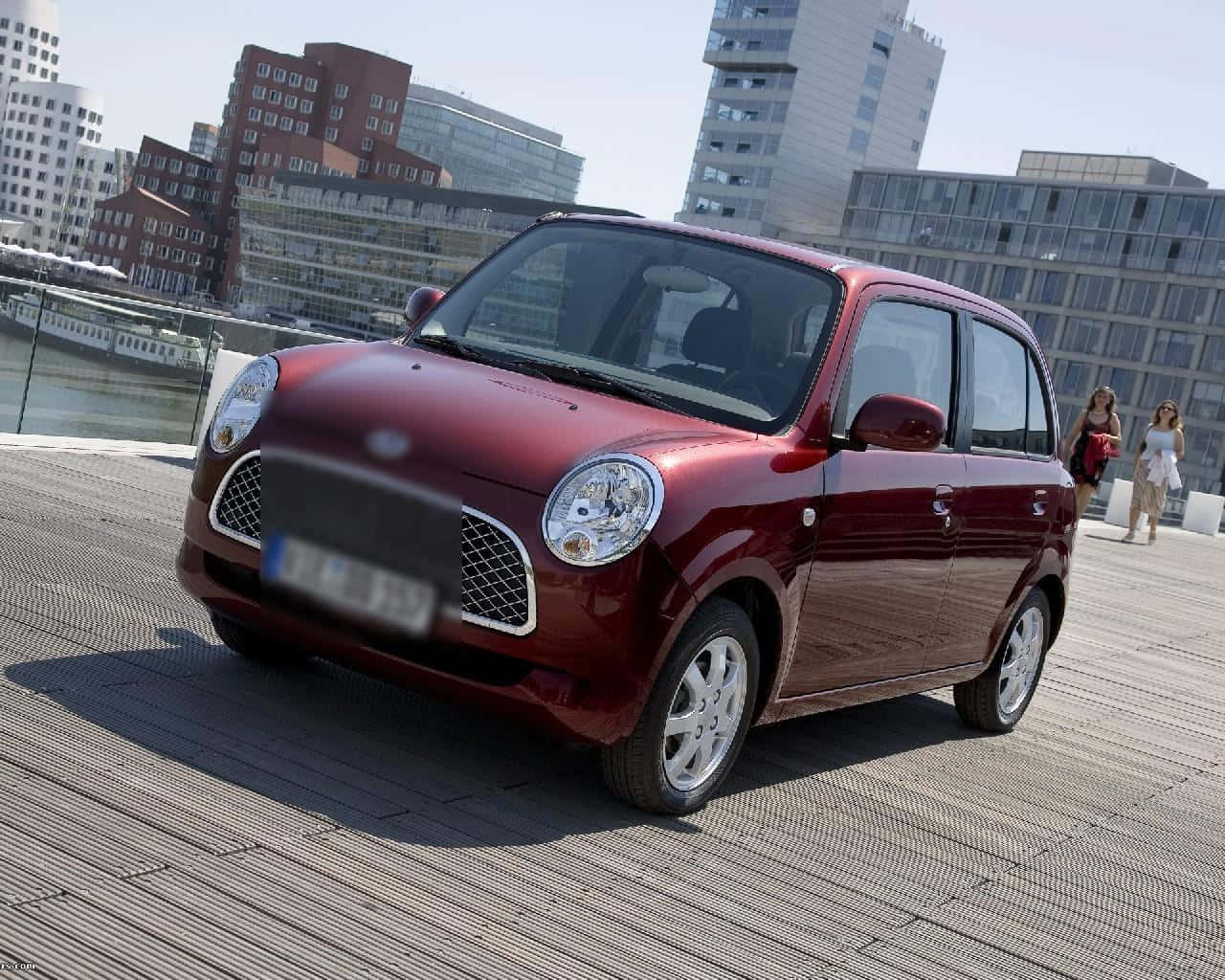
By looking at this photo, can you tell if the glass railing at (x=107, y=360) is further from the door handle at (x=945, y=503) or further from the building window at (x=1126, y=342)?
the building window at (x=1126, y=342)

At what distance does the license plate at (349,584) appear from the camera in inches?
184

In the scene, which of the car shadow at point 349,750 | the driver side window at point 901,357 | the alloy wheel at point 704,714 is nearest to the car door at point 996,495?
the driver side window at point 901,357

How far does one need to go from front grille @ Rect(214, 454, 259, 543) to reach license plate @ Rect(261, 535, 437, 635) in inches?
4.3

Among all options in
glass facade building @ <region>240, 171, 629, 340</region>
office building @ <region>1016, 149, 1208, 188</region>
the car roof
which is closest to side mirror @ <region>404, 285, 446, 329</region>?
the car roof

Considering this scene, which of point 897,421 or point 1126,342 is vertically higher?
point 1126,342

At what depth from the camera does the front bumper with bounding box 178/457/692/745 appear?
4.55 metres

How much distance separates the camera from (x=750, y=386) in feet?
18.1

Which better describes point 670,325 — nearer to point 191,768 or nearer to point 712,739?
point 712,739

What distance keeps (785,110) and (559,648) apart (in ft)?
492

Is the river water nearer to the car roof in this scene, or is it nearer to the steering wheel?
the car roof

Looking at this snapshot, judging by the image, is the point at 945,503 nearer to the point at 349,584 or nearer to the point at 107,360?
the point at 349,584

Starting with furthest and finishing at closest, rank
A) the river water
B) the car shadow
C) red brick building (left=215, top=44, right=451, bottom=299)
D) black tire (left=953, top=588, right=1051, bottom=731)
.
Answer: red brick building (left=215, top=44, right=451, bottom=299) < the river water < black tire (left=953, top=588, right=1051, bottom=731) < the car shadow

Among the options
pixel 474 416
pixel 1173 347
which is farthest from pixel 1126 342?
pixel 474 416

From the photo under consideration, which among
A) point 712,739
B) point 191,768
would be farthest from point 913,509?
point 191,768
